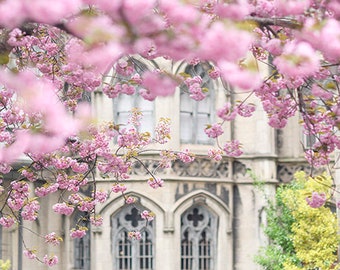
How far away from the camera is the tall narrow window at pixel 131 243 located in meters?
25.5

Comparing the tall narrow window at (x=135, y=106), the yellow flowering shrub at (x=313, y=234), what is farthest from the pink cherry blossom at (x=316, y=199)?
the tall narrow window at (x=135, y=106)

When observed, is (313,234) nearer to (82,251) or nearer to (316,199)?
(82,251)

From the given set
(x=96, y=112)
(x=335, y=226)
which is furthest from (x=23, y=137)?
(x=96, y=112)

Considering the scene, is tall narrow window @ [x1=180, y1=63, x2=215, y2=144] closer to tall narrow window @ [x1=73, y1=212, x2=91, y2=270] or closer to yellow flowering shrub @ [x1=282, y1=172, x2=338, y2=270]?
tall narrow window @ [x1=73, y1=212, x2=91, y2=270]

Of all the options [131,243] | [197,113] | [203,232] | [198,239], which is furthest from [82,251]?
[197,113]

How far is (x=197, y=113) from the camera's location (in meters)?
26.4

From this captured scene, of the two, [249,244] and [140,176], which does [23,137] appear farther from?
[249,244]

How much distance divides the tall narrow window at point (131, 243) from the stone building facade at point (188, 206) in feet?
0.08

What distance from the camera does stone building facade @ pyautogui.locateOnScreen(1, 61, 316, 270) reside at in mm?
25422

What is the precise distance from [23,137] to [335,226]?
16923mm

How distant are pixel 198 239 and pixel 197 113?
311 cm

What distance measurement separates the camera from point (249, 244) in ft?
87.6

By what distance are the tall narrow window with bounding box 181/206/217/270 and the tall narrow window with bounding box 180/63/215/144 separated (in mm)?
1748

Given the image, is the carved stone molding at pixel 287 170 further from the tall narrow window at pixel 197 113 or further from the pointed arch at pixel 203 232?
the tall narrow window at pixel 197 113
